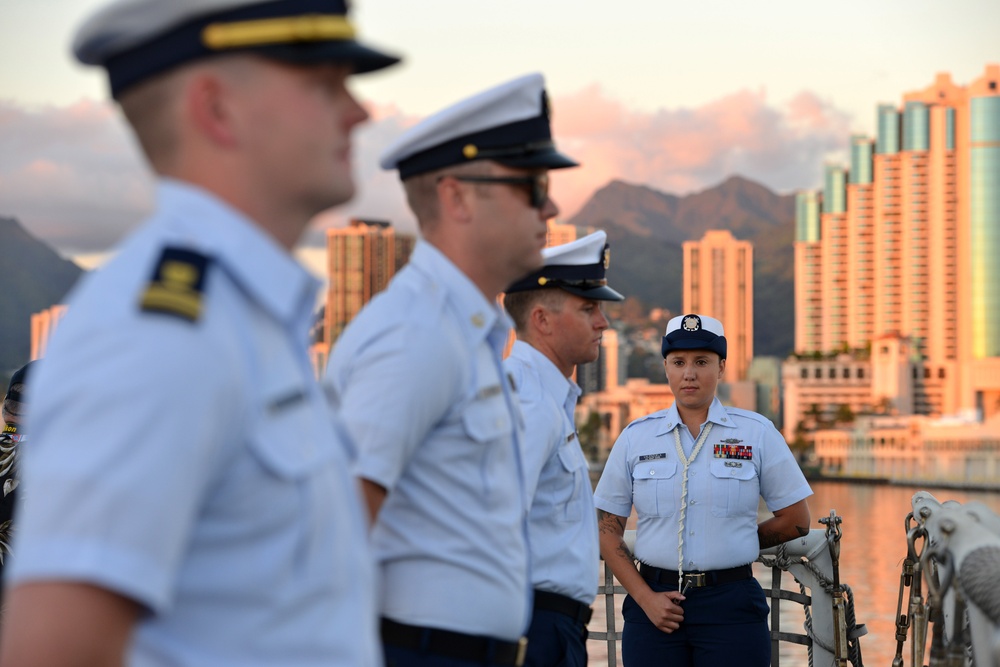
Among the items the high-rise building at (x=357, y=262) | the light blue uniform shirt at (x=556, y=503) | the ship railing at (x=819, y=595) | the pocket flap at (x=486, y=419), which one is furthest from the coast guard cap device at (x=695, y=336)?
the high-rise building at (x=357, y=262)

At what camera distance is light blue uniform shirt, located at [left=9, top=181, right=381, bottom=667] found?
0.96 m

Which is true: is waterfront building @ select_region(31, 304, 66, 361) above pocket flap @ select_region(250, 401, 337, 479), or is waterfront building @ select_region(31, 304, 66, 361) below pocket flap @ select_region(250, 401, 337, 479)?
above

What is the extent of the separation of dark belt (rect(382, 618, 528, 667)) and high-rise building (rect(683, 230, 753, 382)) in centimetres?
12768

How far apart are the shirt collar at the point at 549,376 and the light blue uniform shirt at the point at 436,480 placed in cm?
117

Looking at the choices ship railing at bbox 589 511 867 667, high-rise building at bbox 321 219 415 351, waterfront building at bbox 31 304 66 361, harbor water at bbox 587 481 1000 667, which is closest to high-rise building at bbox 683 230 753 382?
harbor water at bbox 587 481 1000 667

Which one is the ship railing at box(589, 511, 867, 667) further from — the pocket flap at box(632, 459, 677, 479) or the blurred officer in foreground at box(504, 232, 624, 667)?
the blurred officer in foreground at box(504, 232, 624, 667)

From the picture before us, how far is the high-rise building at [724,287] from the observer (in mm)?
130125

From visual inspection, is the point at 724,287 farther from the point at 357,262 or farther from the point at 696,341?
the point at 696,341

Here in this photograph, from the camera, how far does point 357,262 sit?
363 ft

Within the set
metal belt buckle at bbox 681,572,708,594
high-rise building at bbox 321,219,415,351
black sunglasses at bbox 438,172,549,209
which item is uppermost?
high-rise building at bbox 321,219,415,351

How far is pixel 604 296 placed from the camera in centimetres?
351

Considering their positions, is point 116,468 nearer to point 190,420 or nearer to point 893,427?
point 190,420

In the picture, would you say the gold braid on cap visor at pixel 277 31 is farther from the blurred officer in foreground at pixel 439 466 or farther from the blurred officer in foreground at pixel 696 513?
the blurred officer in foreground at pixel 696 513

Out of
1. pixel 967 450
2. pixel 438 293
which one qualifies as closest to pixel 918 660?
pixel 438 293
